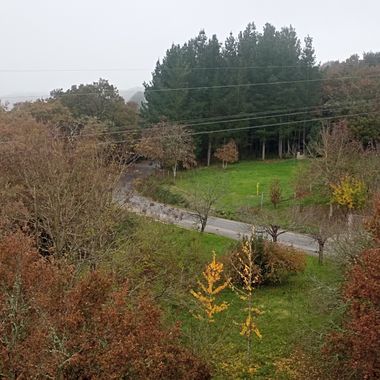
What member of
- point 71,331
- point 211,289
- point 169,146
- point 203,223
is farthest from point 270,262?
point 169,146

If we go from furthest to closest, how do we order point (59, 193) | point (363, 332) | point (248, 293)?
point (248, 293) < point (59, 193) < point (363, 332)

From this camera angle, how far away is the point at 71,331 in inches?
313

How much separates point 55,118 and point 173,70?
649 inches

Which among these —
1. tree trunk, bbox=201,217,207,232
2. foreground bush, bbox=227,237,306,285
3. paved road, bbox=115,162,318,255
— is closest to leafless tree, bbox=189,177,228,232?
tree trunk, bbox=201,217,207,232

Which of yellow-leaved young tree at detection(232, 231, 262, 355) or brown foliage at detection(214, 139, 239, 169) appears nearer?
yellow-leaved young tree at detection(232, 231, 262, 355)

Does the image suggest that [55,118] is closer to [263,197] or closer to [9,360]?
[263,197]

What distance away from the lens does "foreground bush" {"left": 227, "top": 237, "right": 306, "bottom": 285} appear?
21.1 metres

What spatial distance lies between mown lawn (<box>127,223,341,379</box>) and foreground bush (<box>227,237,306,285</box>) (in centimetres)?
53

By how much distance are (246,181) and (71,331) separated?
110 feet

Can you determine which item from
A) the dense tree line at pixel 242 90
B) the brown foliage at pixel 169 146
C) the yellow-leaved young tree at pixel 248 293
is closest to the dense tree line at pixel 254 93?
the dense tree line at pixel 242 90

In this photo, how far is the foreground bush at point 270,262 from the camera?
830 inches

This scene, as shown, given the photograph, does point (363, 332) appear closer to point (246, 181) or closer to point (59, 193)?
point (59, 193)

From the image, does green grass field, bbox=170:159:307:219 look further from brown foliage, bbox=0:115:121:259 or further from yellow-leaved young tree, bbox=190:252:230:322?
yellow-leaved young tree, bbox=190:252:230:322

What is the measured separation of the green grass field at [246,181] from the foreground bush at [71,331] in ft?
78.5
